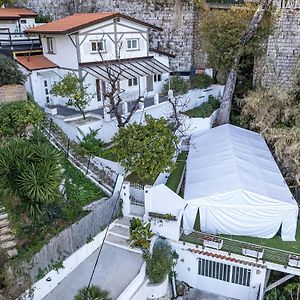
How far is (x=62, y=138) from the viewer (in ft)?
63.0

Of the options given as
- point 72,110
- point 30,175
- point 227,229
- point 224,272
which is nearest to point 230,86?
point 72,110

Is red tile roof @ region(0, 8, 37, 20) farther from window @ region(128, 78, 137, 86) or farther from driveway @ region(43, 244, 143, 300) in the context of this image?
driveway @ region(43, 244, 143, 300)

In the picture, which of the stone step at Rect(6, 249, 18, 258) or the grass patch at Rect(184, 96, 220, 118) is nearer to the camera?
the stone step at Rect(6, 249, 18, 258)

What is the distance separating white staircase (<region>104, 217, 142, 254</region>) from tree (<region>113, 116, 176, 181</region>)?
232 centimetres

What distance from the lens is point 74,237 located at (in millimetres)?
13602

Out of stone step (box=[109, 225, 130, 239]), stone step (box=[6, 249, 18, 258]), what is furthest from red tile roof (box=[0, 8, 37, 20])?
stone step (box=[6, 249, 18, 258])

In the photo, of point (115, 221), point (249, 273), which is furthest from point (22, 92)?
point (249, 273)

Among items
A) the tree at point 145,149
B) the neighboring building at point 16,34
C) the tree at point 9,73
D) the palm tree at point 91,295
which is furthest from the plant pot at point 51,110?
the palm tree at point 91,295

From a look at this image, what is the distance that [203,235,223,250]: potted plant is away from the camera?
14414mm

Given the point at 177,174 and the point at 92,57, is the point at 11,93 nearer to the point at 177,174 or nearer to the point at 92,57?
the point at 92,57

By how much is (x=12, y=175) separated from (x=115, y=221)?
5244mm

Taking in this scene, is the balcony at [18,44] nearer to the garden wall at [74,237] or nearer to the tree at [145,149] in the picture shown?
the tree at [145,149]

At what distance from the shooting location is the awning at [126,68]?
23.7 meters

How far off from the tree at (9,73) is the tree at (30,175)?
7.63 m
